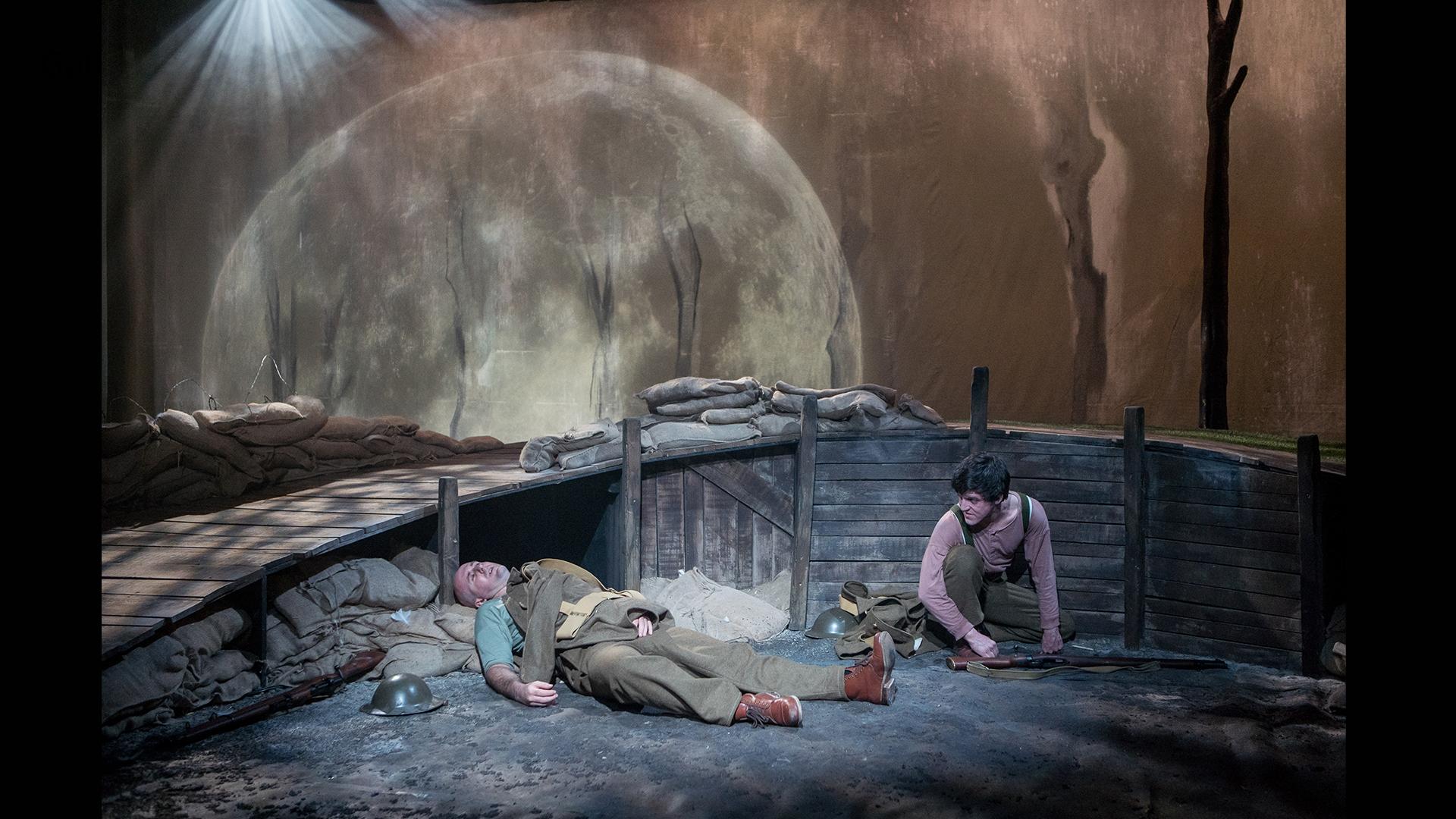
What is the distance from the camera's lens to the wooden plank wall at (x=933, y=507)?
20.1ft

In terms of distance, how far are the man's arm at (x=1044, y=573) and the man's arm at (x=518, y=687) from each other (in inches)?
104

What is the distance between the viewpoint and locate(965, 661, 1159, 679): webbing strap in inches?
203

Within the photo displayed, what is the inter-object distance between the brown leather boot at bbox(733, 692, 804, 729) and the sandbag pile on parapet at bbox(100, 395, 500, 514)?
3.53 m

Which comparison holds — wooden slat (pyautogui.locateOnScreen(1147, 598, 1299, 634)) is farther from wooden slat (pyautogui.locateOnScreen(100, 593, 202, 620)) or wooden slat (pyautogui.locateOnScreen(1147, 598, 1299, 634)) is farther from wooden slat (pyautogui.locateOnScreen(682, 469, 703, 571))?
wooden slat (pyautogui.locateOnScreen(100, 593, 202, 620))

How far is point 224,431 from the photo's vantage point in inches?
241

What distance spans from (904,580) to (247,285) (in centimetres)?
784

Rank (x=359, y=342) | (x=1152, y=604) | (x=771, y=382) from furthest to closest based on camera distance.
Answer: (x=359, y=342) < (x=771, y=382) < (x=1152, y=604)

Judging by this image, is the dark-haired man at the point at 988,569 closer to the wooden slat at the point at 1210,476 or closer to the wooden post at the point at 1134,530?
the wooden post at the point at 1134,530

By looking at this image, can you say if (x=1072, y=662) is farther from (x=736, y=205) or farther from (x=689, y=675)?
(x=736, y=205)

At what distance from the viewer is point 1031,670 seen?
5.17 metres
